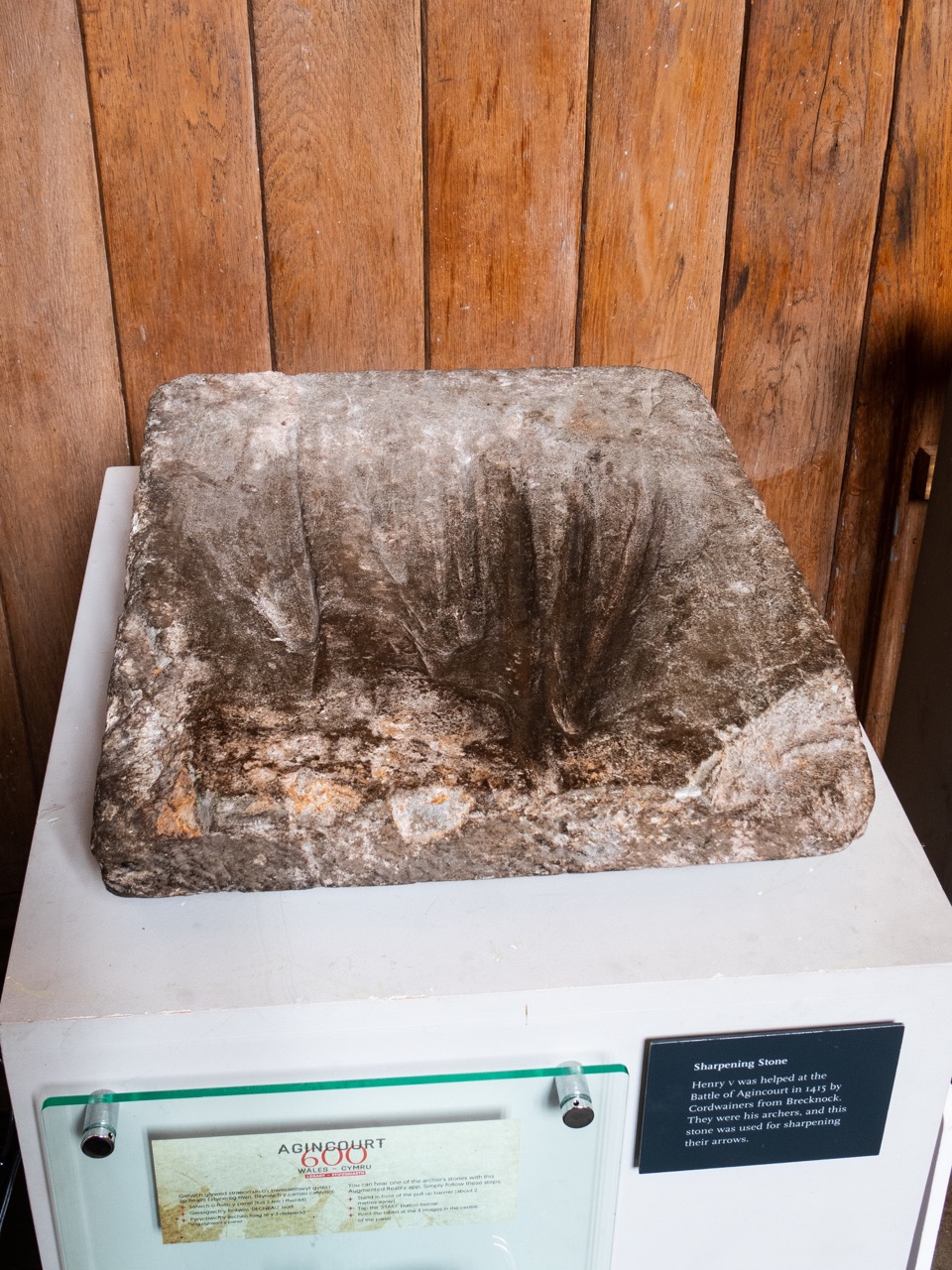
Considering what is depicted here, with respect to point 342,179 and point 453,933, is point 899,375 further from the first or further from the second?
point 453,933

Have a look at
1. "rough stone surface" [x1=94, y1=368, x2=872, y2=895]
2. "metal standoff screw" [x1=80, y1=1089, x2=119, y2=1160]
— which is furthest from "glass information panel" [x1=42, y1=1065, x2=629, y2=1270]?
"rough stone surface" [x1=94, y1=368, x2=872, y2=895]

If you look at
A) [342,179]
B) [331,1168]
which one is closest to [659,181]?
[342,179]

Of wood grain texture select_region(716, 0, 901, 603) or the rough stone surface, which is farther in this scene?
wood grain texture select_region(716, 0, 901, 603)

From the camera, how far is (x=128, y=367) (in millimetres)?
1479

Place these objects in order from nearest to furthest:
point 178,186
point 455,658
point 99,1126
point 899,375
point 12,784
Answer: point 99,1126, point 455,658, point 178,186, point 899,375, point 12,784

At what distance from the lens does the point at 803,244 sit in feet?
4.86

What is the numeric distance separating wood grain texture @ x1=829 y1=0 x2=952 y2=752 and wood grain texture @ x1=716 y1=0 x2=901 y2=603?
2cm

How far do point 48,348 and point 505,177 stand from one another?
22.4 inches

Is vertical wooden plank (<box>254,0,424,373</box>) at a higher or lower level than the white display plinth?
higher

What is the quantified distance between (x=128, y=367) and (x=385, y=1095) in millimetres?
968

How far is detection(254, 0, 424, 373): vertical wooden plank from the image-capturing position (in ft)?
4.37

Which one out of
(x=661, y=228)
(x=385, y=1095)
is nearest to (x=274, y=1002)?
(x=385, y=1095)

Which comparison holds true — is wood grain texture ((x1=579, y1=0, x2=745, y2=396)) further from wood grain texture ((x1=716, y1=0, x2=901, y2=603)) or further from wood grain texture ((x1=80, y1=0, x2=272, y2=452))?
wood grain texture ((x1=80, y1=0, x2=272, y2=452))

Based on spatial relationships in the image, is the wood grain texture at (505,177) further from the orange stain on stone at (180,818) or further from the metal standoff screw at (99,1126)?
the metal standoff screw at (99,1126)
